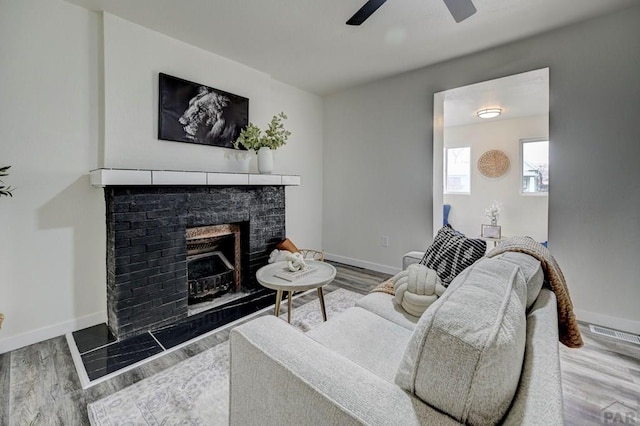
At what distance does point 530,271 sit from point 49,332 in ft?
9.93

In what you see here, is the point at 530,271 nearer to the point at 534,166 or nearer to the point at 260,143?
the point at 260,143

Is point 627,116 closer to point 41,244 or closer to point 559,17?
point 559,17

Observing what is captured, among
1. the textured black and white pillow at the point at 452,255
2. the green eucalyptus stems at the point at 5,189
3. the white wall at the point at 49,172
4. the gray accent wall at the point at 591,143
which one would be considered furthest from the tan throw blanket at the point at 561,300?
the green eucalyptus stems at the point at 5,189

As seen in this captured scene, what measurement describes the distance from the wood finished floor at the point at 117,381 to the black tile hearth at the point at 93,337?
82mm

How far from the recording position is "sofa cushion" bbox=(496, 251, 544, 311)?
1.07 m

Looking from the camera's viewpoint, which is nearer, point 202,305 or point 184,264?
point 184,264

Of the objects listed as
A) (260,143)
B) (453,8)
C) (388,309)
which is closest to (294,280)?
(388,309)

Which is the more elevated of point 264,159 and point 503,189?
point 264,159

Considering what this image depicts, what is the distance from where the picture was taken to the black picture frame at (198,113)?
2.58m

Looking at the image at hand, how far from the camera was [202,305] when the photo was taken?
2.75 metres

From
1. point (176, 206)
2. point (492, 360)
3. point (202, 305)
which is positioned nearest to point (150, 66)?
point (176, 206)

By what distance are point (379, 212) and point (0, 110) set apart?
349cm

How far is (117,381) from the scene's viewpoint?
1692 mm

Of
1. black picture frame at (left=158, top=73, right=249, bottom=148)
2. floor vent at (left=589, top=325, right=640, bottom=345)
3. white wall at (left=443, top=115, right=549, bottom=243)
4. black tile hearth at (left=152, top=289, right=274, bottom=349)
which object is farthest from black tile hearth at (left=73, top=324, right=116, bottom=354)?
white wall at (left=443, top=115, right=549, bottom=243)
